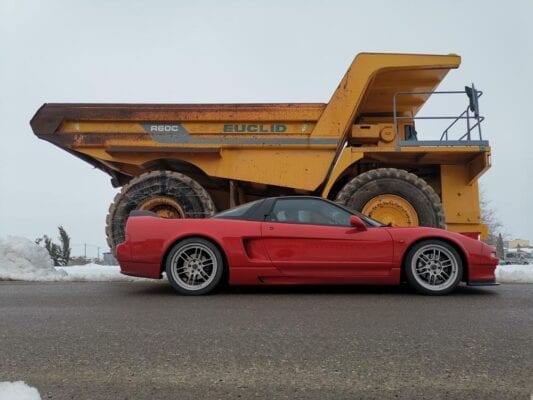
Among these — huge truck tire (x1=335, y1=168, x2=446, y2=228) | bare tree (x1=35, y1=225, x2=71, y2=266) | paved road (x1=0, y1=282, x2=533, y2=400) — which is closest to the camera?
paved road (x1=0, y1=282, x2=533, y2=400)

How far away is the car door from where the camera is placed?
457 cm

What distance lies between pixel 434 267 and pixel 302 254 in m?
1.35

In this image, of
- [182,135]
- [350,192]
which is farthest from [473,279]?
[182,135]

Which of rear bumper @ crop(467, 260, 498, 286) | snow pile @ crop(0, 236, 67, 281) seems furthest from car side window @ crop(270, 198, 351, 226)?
snow pile @ crop(0, 236, 67, 281)

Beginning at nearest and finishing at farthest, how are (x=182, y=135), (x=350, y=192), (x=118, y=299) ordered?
(x=118, y=299), (x=350, y=192), (x=182, y=135)

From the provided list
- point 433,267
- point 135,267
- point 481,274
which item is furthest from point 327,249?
point 135,267

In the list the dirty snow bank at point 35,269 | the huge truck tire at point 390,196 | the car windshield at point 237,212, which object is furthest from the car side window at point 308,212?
the dirty snow bank at point 35,269

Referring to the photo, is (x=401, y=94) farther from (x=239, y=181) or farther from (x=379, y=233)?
(x=379, y=233)

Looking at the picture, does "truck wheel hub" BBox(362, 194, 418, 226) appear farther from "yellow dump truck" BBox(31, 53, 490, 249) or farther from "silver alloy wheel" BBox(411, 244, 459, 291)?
"silver alloy wheel" BBox(411, 244, 459, 291)

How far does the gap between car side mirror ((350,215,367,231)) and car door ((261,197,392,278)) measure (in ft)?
0.10

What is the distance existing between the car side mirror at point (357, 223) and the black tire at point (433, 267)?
1.75 ft

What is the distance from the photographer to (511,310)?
3654mm

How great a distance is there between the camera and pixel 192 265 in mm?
4727

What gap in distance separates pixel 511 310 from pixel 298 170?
379cm
